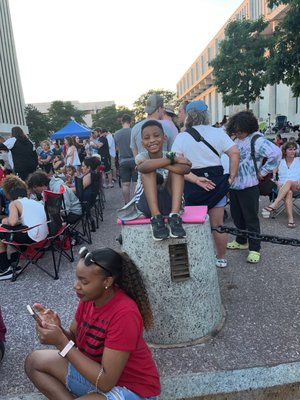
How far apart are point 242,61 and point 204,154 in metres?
23.3

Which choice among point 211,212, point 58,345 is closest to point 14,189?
point 211,212

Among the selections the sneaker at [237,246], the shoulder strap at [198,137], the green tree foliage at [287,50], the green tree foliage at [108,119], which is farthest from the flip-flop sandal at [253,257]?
the green tree foliage at [108,119]

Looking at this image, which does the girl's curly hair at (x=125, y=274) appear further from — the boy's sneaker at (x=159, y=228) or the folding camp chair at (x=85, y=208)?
the folding camp chair at (x=85, y=208)

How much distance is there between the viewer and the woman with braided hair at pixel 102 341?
1.73 m

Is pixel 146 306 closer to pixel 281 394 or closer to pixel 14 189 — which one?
pixel 281 394

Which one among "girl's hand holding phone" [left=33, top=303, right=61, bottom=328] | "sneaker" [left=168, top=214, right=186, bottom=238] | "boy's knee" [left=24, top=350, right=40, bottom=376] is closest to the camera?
"girl's hand holding phone" [left=33, top=303, right=61, bottom=328]

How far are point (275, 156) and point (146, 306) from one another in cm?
290

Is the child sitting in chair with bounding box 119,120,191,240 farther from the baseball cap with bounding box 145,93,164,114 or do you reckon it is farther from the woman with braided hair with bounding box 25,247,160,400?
the baseball cap with bounding box 145,93,164,114

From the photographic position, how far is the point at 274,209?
591 centimetres

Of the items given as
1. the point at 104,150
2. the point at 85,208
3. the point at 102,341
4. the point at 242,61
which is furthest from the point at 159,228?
the point at 242,61

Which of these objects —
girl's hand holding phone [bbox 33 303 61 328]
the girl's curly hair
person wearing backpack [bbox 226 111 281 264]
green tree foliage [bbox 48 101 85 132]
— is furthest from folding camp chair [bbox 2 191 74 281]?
green tree foliage [bbox 48 101 85 132]

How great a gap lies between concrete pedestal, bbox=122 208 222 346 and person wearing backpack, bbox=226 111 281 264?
A: 151cm

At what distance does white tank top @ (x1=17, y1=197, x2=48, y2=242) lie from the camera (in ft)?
13.9

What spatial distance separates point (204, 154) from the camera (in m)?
3.54
